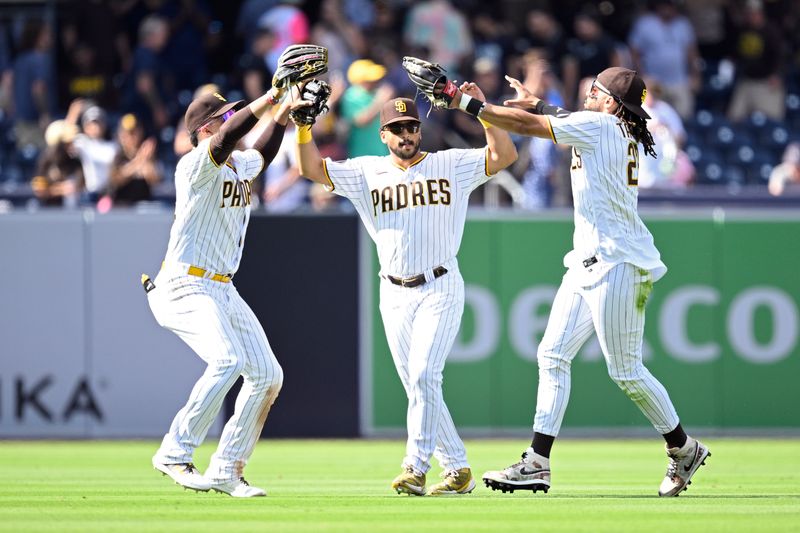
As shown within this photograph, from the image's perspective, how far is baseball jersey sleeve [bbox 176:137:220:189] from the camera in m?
8.06

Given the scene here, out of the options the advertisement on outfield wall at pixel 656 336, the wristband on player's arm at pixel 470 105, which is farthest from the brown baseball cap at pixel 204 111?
the advertisement on outfield wall at pixel 656 336

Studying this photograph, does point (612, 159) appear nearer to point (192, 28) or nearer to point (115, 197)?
point (115, 197)

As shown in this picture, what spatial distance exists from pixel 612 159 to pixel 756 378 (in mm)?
5404

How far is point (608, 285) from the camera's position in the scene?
8.10 meters

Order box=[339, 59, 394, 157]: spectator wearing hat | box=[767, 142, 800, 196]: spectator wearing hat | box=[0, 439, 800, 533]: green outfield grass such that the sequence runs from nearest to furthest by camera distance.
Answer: box=[0, 439, 800, 533]: green outfield grass < box=[339, 59, 394, 157]: spectator wearing hat < box=[767, 142, 800, 196]: spectator wearing hat

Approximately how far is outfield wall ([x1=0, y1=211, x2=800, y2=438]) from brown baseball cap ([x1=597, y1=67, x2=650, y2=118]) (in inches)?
183

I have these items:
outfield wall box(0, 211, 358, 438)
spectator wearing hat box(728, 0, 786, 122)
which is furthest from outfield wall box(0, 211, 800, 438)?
spectator wearing hat box(728, 0, 786, 122)

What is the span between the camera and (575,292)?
27.1ft

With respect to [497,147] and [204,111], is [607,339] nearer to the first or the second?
[497,147]

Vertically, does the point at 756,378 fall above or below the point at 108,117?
below

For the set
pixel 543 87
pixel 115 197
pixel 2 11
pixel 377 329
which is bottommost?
pixel 377 329

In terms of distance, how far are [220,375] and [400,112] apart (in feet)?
5.79

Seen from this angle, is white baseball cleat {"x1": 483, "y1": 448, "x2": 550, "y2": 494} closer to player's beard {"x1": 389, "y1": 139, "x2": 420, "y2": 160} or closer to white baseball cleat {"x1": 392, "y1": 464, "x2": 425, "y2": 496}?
white baseball cleat {"x1": 392, "y1": 464, "x2": 425, "y2": 496}

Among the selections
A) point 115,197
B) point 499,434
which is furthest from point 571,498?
point 115,197
